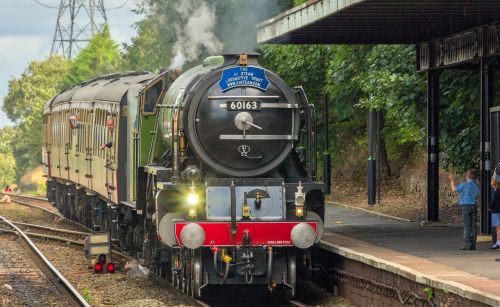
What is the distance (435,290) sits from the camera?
12.4 metres

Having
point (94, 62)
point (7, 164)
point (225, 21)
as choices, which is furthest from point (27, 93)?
point (225, 21)

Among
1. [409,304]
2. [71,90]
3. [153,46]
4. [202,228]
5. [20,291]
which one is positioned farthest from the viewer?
[153,46]

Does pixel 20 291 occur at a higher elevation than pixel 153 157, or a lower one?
lower

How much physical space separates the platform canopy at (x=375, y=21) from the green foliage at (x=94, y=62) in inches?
2344

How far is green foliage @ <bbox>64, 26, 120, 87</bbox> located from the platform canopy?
5954 centimetres

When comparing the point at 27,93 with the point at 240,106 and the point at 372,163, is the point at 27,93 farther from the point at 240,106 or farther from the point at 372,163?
the point at 240,106

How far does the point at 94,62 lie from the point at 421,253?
72201mm

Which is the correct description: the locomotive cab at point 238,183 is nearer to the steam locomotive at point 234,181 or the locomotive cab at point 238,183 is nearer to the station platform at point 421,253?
the steam locomotive at point 234,181

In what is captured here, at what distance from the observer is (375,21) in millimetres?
17984

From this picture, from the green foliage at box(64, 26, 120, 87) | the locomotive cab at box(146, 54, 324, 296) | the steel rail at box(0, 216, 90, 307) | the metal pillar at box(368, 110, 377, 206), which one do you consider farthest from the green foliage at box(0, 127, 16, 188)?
the locomotive cab at box(146, 54, 324, 296)

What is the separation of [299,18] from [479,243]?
15.1 feet

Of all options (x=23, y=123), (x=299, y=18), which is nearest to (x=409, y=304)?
(x=299, y=18)

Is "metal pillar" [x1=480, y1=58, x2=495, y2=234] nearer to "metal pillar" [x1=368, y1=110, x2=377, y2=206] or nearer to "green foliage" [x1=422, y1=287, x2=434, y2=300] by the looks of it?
"green foliage" [x1=422, y1=287, x2=434, y2=300]

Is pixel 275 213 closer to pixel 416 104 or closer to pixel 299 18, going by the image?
pixel 299 18
